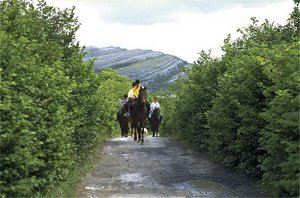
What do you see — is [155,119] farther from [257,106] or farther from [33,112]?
[33,112]

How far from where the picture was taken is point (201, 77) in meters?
21.0

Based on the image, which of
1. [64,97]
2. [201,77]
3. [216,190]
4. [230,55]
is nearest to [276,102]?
[216,190]

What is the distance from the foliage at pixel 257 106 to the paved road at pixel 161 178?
59 centimetres

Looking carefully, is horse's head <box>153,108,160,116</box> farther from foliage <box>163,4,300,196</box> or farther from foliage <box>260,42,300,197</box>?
foliage <box>260,42,300,197</box>

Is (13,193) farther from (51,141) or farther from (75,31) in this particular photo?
(75,31)

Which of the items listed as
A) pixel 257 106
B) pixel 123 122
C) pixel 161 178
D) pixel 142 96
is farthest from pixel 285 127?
pixel 123 122

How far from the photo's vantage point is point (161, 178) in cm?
1323

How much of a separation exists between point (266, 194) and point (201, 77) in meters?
10.5

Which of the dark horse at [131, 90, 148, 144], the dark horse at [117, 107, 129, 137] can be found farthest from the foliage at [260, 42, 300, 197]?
the dark horse at [117, 107, 129, 137]

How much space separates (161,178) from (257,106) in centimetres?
313

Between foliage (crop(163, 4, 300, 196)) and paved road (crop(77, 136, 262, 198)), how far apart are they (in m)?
0.59

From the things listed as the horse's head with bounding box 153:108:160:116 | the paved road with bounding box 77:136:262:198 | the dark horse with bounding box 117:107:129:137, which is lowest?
the paved road with bounding box 77:136:262:198

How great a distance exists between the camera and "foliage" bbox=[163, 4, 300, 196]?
350 inches

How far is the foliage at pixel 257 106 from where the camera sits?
8.90 m
